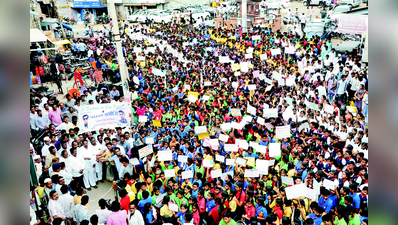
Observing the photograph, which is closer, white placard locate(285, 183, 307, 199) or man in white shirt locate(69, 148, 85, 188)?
white placard locate(285, 183, 307, 199)

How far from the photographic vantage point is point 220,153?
7.85 m

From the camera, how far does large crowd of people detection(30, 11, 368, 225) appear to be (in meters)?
5.82

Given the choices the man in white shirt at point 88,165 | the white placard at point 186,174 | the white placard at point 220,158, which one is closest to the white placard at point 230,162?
the white placard at point 220,158

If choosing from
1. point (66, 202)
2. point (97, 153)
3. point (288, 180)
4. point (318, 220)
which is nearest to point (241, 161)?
point (288, 180)

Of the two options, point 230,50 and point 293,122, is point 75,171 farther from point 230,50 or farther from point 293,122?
point 230,50

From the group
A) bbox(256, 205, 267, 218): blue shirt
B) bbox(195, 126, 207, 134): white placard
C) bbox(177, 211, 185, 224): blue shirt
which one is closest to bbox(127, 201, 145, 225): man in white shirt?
bbox(177, 211, 185, 224): blue shirt

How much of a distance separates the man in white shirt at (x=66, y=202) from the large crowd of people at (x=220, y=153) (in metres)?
0.02

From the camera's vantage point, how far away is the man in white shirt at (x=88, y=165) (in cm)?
809

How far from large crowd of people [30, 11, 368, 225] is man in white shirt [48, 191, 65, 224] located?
0.06ft

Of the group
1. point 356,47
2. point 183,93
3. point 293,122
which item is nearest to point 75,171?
point 183,93

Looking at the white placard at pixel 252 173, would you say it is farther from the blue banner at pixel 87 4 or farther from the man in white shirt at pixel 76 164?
the blue banner at pixel 87 4

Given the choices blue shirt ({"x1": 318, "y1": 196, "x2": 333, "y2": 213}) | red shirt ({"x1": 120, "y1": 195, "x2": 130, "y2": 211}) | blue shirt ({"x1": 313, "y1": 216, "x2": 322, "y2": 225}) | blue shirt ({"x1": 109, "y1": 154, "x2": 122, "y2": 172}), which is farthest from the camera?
blue shirt ({"x1": 109, "y1": 154, "x2": 122, "y2": 172})

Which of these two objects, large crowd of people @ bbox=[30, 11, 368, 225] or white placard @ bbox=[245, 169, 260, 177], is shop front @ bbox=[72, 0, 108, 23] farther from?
white placard @ bbox=[245, 169, 260, 177]

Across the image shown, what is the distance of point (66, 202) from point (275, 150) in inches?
189
